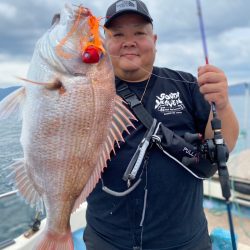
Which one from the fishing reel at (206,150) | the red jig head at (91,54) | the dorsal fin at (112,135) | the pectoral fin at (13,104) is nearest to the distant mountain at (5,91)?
the pectoral fin at (13,104)

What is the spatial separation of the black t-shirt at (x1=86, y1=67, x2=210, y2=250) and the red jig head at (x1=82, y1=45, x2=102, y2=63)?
2.48ft

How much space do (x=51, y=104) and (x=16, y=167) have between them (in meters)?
0.43

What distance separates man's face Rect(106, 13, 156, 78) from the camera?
2350 millimetres

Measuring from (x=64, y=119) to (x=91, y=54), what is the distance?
1.24 ft

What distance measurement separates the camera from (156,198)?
2.28 metres

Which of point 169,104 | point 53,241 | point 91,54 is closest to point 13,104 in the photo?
point 91,54

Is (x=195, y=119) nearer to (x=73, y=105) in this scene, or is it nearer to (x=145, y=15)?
(x=145, y=15)

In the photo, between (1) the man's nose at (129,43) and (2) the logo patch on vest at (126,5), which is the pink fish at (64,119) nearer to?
(1) the man's nose at (129,43)

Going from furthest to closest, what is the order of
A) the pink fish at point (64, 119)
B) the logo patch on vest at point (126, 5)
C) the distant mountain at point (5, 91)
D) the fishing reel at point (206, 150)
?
the logo patch on vest at point (126, 5) < the fishing reel at point (206, 150) < the distant mountain at point (5, 91) < the pink fish at point (64, 119)

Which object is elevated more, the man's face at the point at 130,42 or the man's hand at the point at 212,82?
the man's face at the point at 130,42

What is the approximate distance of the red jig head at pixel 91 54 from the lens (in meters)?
1.71

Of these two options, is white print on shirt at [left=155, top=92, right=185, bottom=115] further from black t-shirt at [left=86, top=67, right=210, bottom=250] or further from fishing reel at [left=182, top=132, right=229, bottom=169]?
fishing reel at [left=182, top=132, right=229, bottom=169]

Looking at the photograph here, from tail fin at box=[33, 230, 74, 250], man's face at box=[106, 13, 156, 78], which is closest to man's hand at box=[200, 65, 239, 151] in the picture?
man's face at box=[106, 13, 156, 78]

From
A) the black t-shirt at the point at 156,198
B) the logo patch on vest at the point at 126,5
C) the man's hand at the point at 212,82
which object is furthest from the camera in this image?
the logo patch on vest at the point at 126,5
